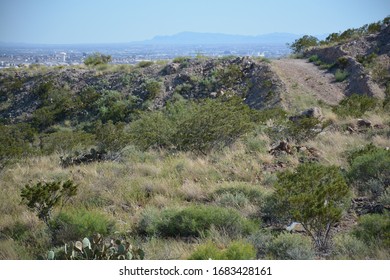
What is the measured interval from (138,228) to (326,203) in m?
2.13

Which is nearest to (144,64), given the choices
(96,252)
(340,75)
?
(340,75)

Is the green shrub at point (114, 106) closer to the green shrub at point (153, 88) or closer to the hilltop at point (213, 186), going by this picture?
the green shrub at point (153, 88)

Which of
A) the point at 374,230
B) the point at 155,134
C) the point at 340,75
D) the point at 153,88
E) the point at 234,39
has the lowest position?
the point at 153,88

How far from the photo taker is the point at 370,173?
6387 millimetres

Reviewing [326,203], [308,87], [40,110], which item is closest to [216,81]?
[308,87]

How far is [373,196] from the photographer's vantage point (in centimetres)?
593

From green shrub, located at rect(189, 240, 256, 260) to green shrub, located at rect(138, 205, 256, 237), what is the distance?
711 millimetres

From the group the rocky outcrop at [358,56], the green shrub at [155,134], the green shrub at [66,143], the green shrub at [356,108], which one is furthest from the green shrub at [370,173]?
the rocky outcrop at [358,56]

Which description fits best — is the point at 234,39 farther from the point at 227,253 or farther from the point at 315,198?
the point at 227,253

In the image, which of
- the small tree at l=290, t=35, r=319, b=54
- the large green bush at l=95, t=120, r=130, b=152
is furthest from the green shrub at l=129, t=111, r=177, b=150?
the small tree at l=290, t=35, r=319, b=54

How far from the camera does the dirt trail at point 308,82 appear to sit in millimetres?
20562

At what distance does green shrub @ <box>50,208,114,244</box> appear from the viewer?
4973 mm

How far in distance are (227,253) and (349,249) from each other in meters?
1.15
